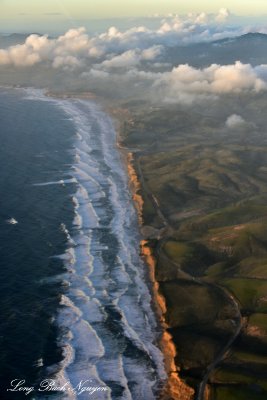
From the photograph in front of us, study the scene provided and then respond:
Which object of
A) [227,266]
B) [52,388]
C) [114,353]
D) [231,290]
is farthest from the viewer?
[227,266]

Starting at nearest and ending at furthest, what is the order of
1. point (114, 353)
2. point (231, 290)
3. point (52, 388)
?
1. point (52, 388)
2. point (114, 353)
3. point (231, 290)

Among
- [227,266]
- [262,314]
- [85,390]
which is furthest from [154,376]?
[227,266]

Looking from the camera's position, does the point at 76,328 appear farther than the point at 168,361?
Yes

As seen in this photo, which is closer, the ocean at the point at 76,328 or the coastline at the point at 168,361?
the coastline at the point at 168,361

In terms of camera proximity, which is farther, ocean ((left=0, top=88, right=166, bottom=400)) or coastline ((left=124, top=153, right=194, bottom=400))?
ocean ((left=0, top=88, right=166, bottom=400))

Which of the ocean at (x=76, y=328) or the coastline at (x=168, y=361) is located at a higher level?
the ocean at (x=76, y=328)

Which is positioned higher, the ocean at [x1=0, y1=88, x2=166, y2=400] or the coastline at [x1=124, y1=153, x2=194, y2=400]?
the ocean at [x1=0, y1=88, x2=166, y2=400]

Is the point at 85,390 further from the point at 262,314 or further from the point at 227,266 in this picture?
the point at 227,266

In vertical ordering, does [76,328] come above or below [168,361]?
above

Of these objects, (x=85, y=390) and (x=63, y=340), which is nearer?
(x=85, y=390)
